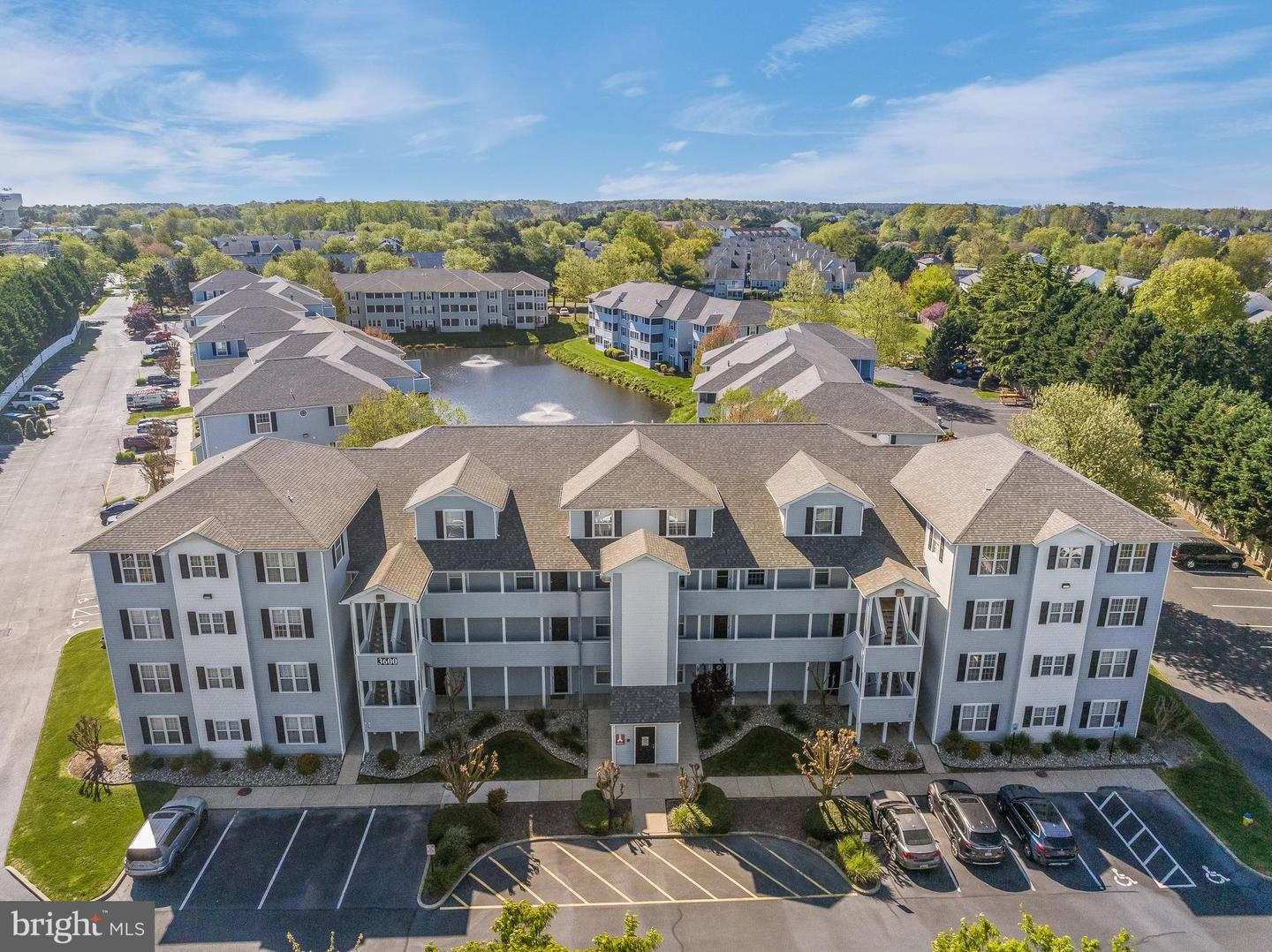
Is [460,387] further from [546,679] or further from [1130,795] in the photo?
[1130,795]

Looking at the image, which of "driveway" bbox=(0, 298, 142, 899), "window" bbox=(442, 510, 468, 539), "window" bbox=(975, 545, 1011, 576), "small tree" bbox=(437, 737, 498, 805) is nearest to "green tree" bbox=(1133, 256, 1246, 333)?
"window" bbox=(975, 545, 1011, 576)

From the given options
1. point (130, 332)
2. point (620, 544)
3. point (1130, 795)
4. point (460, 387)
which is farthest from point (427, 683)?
point (130, 332)

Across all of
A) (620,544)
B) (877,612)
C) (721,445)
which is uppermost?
(721,445)

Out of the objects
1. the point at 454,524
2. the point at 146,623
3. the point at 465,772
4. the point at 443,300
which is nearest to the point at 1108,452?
the point at 454,524

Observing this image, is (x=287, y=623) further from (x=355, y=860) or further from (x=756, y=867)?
(x=756, y=867)

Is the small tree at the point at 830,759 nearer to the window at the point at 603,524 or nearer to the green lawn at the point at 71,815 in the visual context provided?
the window at the point at 603,524
